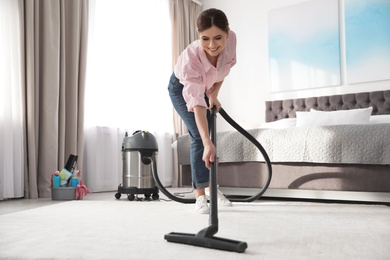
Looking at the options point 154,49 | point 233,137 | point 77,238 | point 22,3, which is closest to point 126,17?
point 154,49

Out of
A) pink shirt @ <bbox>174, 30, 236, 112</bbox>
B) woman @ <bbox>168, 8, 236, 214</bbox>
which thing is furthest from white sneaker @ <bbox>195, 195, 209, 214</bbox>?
pink shirt @ <bbox>174, 30, 236, 112</bbox>

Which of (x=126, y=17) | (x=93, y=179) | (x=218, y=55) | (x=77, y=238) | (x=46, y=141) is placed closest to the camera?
(x=77, y=238)

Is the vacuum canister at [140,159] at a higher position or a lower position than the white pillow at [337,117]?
lower

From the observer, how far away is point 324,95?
15.5ft

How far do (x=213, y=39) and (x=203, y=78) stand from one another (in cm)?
28

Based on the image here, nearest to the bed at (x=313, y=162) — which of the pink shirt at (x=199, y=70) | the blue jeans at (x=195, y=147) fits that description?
the blue jeans at (x=195, y=147)

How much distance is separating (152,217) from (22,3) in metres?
2.25

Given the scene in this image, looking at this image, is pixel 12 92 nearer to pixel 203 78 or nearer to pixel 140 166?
pixel 140 166

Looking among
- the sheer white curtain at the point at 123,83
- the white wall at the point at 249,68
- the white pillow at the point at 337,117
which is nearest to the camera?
the white pillow at the point at 337,117

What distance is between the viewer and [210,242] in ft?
4.25

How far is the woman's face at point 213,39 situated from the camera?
1771mm

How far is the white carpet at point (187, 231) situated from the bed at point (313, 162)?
26 centimetres

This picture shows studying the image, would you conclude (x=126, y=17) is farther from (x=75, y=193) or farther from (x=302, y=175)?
(x=302, y=175)

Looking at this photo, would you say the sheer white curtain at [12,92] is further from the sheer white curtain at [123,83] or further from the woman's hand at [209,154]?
the woman's hand at [209,154]
